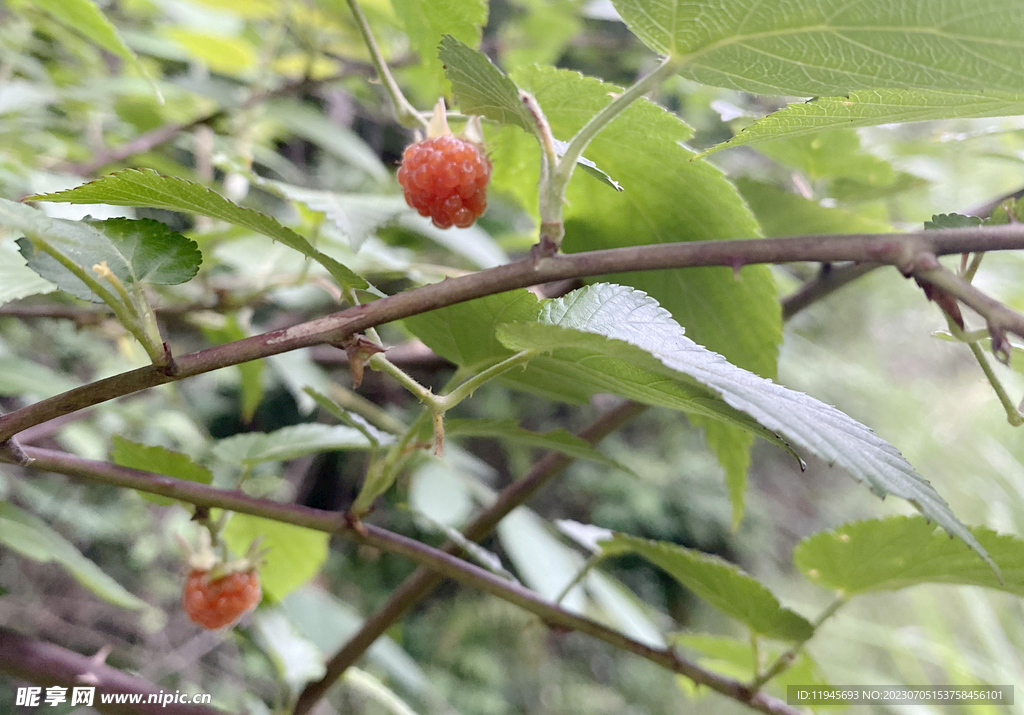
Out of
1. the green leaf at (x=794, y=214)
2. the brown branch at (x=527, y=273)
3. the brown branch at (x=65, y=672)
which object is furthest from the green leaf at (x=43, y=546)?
the green leaf at (x=794, y=214)

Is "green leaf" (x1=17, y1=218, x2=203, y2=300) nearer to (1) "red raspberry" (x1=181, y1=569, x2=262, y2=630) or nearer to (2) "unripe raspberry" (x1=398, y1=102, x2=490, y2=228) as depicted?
(2) "unripe raspberry" (x1=398, y1=102, x2=490, y2=228)

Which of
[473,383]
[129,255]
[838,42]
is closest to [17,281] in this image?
[129,255]

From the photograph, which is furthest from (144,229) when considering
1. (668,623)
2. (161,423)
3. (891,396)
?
(891,396)

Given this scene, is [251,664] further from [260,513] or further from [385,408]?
[260,513]

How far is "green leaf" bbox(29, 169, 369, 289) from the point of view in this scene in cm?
19

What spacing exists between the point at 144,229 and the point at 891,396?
194cm

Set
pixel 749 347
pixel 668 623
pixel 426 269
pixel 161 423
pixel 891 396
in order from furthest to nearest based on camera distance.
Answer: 1. pixel 891 396
2. pixel 668 623
3. pixel 161 423
4. pixel 426 269
5. pixel 749 347

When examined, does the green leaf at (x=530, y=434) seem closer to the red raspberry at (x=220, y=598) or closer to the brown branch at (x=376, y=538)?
the brown branch at (x=376, y=538)

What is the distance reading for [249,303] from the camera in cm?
49

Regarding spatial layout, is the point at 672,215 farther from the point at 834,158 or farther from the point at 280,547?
the point at 280,547

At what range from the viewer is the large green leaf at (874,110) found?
0.63 ft

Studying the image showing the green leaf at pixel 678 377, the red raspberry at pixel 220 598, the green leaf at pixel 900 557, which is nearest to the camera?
the green leaf at pixel 678 377

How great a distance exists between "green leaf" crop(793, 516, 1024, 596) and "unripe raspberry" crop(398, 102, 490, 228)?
21 centimetres

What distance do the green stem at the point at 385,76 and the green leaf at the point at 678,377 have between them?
117mm
